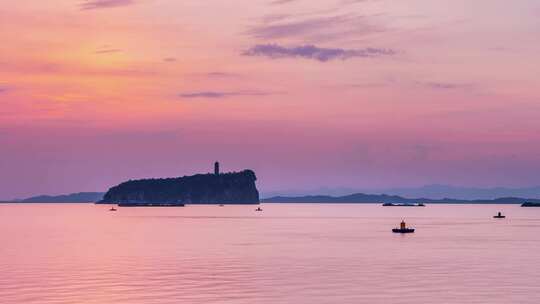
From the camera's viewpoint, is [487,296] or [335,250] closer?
[487,296]

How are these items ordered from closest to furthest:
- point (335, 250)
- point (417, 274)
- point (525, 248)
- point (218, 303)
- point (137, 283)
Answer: point (218, 303) < point (137, 283) < point (417, 274) < point (335, 250) < point (525, 248)

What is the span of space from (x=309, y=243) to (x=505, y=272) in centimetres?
5023

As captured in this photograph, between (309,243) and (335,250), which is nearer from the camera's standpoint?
(335,250)

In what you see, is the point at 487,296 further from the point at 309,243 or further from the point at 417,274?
the point at 309,243

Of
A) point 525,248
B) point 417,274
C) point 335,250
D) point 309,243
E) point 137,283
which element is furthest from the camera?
point 309,243

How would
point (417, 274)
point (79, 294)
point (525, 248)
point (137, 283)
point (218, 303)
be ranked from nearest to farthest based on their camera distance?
point (218, 303)
point (79, 294)
point (137, 283)
point (417, 274)
point (525, 248)

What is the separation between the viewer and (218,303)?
185ft

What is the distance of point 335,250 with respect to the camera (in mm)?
110625

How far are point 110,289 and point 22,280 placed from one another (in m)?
11.0

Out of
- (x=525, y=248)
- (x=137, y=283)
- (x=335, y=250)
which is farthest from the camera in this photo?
(x=525, y=248)

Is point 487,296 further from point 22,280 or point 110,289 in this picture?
point 22,280

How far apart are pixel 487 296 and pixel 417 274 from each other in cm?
1476

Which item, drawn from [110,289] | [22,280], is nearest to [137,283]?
[110,289]

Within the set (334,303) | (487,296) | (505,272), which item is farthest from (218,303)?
(505,272)
